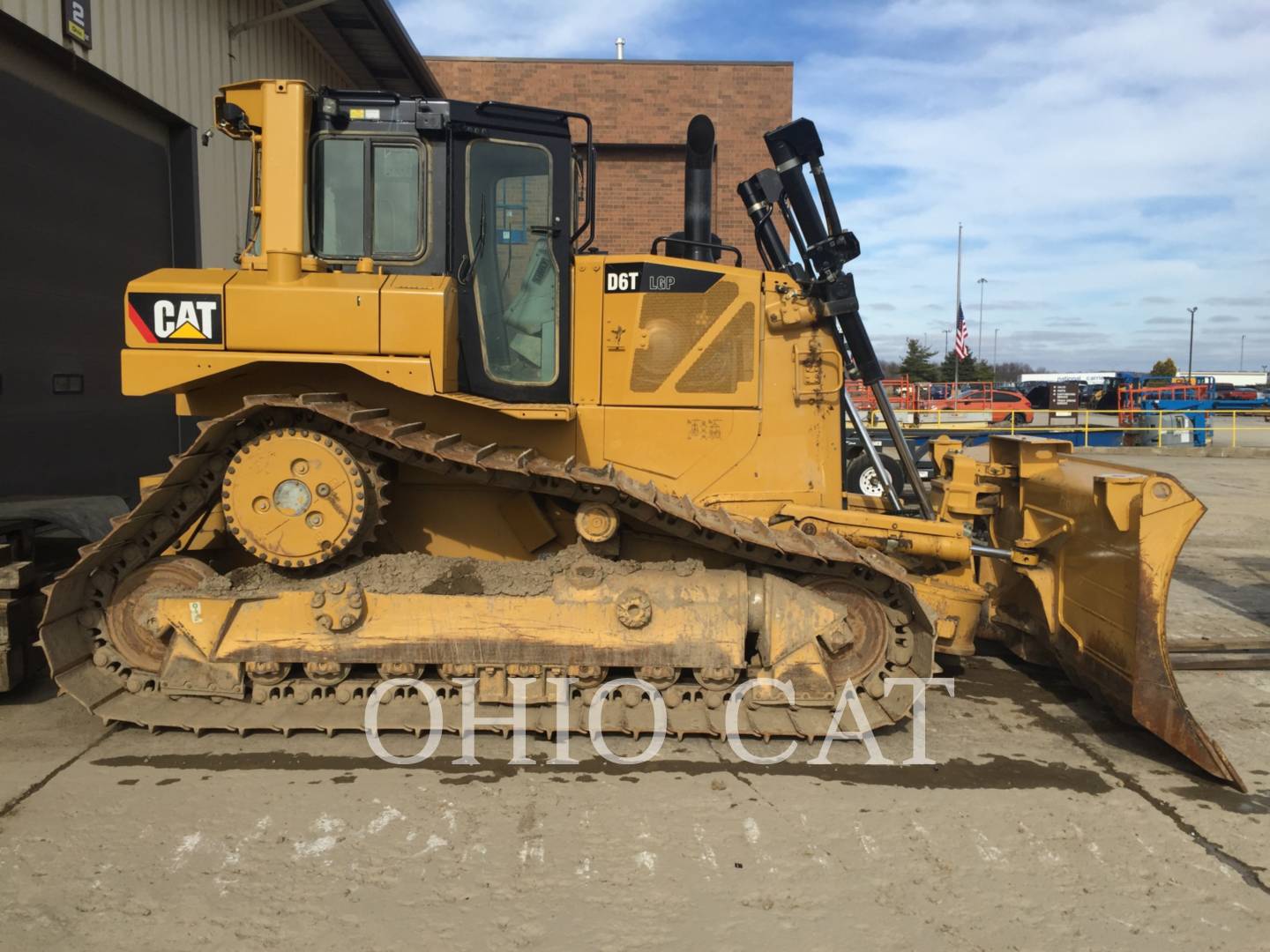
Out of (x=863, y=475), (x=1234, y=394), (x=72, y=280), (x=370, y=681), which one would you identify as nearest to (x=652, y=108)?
(x=863, y=475)

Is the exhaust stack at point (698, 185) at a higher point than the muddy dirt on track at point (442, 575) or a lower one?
higher

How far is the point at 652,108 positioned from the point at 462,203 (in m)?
17.7

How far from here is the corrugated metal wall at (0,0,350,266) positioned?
7270mm

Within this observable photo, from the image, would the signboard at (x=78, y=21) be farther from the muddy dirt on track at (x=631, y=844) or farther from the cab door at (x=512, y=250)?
the muddy dirt on track at (x=631, y=844)

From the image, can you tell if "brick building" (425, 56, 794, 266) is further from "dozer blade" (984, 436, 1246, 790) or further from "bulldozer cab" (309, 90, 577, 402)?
"bulldozer cab" (309, 90, 577, 402)

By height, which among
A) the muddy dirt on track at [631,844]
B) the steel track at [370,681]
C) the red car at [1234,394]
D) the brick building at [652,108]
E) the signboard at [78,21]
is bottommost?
the muddy dirt on track at [631,844]

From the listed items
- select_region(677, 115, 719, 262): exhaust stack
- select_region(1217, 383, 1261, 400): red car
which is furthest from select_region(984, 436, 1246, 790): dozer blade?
select_region(1217, 383, 1261, 400): red car

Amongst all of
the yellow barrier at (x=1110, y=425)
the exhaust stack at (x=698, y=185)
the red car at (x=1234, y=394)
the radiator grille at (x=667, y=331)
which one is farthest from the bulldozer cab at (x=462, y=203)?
the red car at (x=1234, y=394)

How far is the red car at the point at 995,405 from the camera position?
2764 centimetres

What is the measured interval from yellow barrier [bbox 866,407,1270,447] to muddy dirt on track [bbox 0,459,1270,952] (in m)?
18.2

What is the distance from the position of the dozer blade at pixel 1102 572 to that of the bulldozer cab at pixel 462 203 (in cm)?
315

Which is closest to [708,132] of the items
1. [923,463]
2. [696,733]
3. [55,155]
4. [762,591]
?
[762,591]

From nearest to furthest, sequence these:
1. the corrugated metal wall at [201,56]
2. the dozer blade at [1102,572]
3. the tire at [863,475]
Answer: the dozer blade at [1102,572] < the corrugated metal wall at [201,56] < the tire at [863,475]

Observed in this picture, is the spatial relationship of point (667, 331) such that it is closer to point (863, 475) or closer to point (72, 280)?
point (72, 280)
